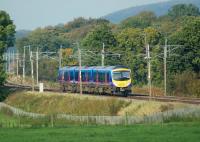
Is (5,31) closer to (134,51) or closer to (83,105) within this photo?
(134,51)

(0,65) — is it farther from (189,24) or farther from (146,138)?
(146,138)

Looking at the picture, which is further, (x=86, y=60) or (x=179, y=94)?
(x=86, y=60)

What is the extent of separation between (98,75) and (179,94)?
8.86 m

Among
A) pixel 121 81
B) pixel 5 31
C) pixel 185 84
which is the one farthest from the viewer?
pixel 5 31

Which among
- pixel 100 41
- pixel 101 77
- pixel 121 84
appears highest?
pixel 100 41

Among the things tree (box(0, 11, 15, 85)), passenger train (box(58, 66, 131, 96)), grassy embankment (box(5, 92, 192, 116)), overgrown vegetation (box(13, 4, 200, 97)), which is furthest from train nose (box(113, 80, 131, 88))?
tree (box(0, 11, 15, 85))

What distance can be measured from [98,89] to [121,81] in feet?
17.5

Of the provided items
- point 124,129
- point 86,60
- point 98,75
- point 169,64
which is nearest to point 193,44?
point 169,64

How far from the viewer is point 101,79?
69.2 metres

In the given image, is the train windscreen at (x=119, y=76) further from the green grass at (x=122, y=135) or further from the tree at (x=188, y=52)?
the green grass at (x=122, y=135)

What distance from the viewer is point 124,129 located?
35.5 m

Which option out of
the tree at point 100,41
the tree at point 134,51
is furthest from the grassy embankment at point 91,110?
the tree at point 100,41

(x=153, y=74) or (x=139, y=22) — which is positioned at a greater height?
(x=139, y=22)

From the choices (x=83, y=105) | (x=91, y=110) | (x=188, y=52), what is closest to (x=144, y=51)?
(x=188, y=52)
